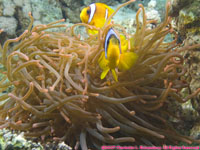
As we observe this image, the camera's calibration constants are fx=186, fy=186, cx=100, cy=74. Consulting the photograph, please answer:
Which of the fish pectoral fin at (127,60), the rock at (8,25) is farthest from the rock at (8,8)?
the fish pectoral fin at (127,60)

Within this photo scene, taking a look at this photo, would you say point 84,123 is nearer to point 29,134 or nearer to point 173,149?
point 29,134

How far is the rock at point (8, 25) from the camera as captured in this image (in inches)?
117

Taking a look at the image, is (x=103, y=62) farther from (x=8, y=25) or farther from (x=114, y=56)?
(x=8, y=25)

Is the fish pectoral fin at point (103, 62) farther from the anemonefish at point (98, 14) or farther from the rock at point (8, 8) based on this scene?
the rock at point (8, 8)

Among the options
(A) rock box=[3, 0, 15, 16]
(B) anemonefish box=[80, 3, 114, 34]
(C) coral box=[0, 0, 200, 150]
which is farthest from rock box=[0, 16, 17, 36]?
(C) coral box=[0, 0, 200, 150]

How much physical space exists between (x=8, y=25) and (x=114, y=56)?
2.65m

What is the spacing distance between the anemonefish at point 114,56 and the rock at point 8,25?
2.46 metres

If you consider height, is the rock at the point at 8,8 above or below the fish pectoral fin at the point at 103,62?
above

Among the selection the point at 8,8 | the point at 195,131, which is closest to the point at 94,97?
the point at 195,131

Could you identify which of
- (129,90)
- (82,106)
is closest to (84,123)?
(82,106)

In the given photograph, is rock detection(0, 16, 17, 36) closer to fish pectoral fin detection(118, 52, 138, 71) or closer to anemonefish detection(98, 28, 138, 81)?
anemonefish detection(98, 28, 138, 81)

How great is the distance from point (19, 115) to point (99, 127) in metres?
0.55

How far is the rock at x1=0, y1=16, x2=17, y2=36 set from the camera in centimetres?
297

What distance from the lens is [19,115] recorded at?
122cm
